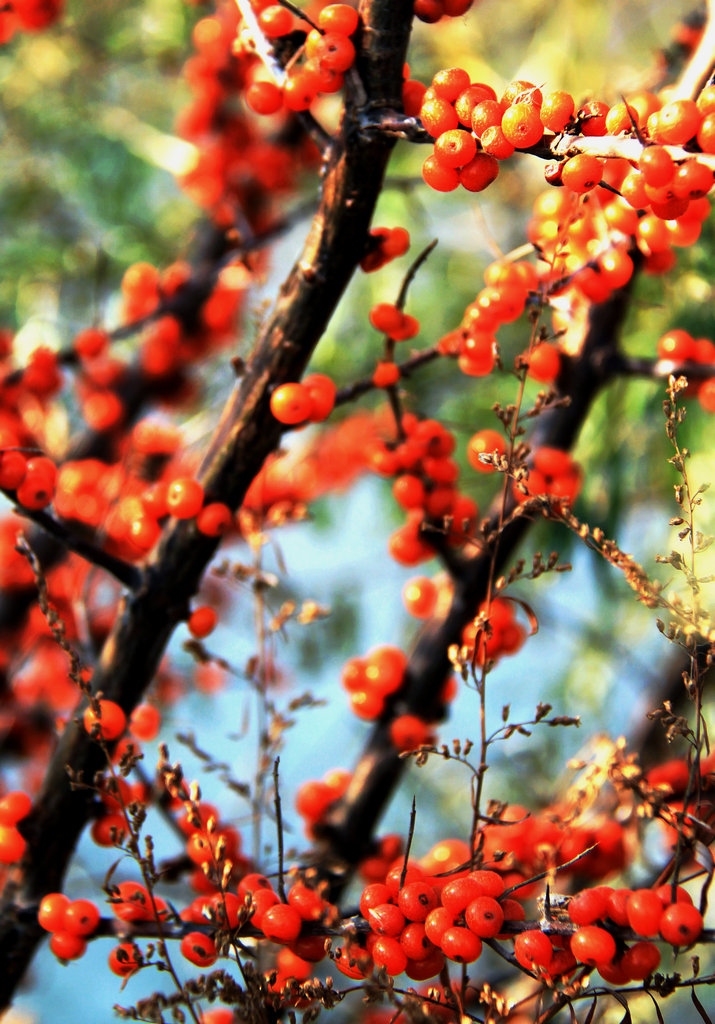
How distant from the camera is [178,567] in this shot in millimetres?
1634

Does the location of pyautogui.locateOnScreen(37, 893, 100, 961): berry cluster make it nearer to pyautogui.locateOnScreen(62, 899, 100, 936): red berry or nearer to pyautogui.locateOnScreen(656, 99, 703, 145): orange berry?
pyautogui.locateOnScreen(62, 899, 100, 936): red berry

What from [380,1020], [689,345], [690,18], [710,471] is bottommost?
[380,1020]

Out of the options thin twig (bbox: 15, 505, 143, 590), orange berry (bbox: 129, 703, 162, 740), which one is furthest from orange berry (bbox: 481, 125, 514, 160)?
orange berry (bbox: 129, 703, 162, 740)

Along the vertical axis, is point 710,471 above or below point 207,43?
below

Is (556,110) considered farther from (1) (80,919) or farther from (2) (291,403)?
(1) (80,919)

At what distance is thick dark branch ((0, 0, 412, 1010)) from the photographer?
149 centimetres

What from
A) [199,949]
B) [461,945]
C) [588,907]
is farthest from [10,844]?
[588,907]

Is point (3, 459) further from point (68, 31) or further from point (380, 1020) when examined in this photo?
point (68, 31)

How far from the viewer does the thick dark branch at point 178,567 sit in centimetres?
149

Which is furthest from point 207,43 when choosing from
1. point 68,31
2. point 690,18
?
point 690,18

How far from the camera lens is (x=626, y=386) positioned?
2996 mm

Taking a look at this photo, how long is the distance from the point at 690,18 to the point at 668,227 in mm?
1540

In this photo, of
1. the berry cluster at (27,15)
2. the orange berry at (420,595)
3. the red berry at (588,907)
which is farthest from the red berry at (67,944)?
the berry cluster at (27,15)

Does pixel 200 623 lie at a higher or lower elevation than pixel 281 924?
higher
